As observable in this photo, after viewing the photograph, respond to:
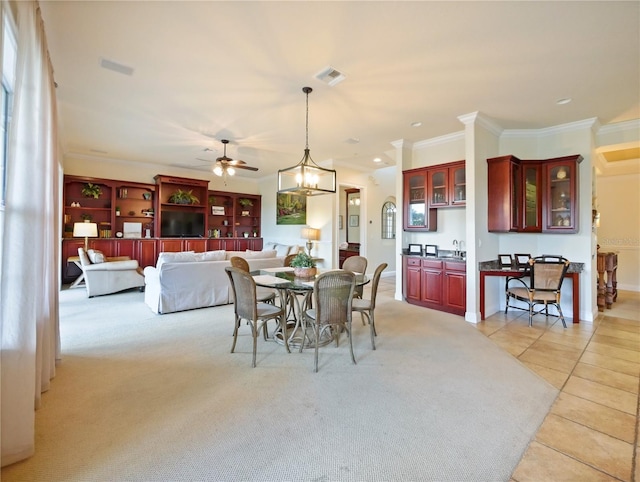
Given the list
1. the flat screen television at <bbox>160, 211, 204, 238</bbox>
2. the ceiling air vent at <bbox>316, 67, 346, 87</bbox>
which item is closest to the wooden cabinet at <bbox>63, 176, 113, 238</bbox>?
the flat screen television at <bbox>160, 211, 204, 238</bbox>

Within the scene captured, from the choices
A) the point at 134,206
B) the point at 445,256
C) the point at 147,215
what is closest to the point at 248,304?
the point at 445,256

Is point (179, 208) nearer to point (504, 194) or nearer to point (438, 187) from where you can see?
point (438, 187)

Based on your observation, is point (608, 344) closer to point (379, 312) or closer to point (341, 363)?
point (379, 312)

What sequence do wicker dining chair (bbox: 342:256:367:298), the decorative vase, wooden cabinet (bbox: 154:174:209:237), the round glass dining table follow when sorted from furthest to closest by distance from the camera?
wooden cabinet (bbox: 154:174:209:237)
wicker dining chair (bbox: 342:256:367:298)
the decorative vase
the round glass dining table

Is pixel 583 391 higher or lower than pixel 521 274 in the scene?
lower

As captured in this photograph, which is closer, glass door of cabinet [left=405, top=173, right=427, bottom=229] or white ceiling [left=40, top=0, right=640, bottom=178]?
white ceiling [left=40, top=0, right=640, bottom=178]

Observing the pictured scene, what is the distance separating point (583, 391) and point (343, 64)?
3650 mm

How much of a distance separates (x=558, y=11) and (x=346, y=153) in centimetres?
440

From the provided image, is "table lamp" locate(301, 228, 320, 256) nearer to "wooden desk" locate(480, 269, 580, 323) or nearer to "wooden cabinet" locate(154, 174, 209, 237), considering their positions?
"wooden cabinet" locate(154, 174, 209, 237)

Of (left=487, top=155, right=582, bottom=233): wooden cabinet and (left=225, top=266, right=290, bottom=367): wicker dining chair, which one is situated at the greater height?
(left=487, top=155, right=582, bottom=233): wooden cabinet

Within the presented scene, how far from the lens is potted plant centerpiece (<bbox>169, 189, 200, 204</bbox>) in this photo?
27.1 feet

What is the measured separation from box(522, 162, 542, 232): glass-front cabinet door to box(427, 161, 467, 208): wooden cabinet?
907 mm

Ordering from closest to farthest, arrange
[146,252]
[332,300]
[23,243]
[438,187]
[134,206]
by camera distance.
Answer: [23,243] < [332,300] < [438,187] < [146,252] < [134,206]

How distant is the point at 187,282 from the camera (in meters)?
4.66
